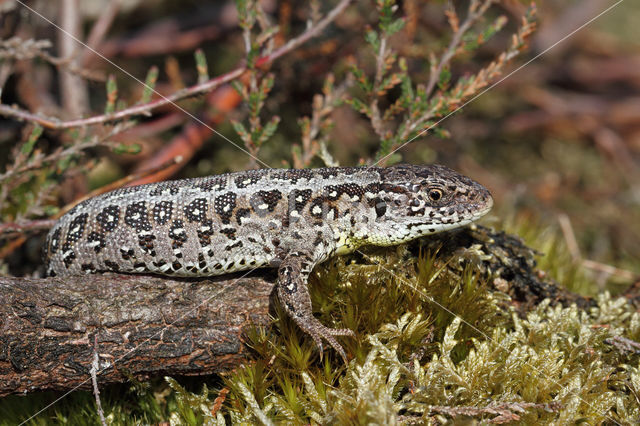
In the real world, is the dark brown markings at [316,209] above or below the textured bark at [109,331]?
above

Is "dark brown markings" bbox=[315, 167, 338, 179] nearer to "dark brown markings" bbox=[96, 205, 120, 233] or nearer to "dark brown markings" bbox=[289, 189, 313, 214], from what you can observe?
"dark brown markings" bbox=[289, 189, 313, 214]

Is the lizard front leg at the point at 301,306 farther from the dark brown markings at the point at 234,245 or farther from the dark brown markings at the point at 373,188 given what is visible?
the dark brown markings at the point at 373,188

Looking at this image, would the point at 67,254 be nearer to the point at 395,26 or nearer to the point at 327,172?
the point at 327,172

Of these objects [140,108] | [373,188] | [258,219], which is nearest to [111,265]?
[258,219]

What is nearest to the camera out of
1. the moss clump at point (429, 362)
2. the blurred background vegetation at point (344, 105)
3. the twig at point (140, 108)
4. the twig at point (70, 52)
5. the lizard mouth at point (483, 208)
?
the moss clump at point (429, 362)

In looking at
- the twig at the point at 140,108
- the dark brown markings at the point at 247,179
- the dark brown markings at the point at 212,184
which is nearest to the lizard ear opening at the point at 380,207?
the dark brown markings at the point at 247,179

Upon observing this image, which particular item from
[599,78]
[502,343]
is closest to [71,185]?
[502,343]

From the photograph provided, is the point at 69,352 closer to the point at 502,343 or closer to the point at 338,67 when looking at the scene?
the point at 502,343

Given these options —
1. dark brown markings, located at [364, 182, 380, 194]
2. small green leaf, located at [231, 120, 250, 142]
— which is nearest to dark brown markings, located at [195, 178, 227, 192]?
small green leaf, located at [231, 120, 250, 142]

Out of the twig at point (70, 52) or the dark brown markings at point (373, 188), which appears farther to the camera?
the twig at point (70, 52)
